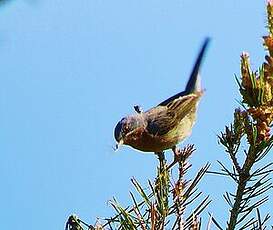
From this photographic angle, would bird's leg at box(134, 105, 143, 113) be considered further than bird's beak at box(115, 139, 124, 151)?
No

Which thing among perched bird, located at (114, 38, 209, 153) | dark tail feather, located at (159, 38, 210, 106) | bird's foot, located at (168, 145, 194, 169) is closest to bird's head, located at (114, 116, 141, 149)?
perched bird, located at (114, 38, 209, 153)

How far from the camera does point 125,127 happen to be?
215cm

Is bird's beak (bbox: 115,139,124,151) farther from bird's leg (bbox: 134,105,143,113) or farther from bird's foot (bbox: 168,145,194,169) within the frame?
bird's foot (bbox: 168,145,194,169)

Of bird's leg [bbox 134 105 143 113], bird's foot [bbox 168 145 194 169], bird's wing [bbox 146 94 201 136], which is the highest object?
bird's wing [bbox 146 94 201 136]

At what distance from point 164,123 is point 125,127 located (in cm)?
14

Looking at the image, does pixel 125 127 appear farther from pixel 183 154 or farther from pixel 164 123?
pixel 183 154

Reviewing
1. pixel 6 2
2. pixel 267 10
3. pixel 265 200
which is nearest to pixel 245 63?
pixel 267 10

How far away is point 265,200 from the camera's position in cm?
101

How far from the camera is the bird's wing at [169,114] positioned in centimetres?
204

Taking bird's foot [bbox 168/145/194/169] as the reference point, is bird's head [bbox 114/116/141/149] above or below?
above

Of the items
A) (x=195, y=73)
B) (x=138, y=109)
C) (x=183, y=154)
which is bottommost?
(x=183, y=154)

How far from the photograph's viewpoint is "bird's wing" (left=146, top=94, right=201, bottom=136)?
2.04 meters

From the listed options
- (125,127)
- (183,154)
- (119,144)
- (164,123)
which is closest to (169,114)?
(164,123)

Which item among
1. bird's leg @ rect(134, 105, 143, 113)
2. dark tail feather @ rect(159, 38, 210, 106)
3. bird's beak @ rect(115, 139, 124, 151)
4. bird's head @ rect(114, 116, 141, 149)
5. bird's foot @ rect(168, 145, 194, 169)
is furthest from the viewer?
bird's head @ rect(114, 116, 141, 149)
